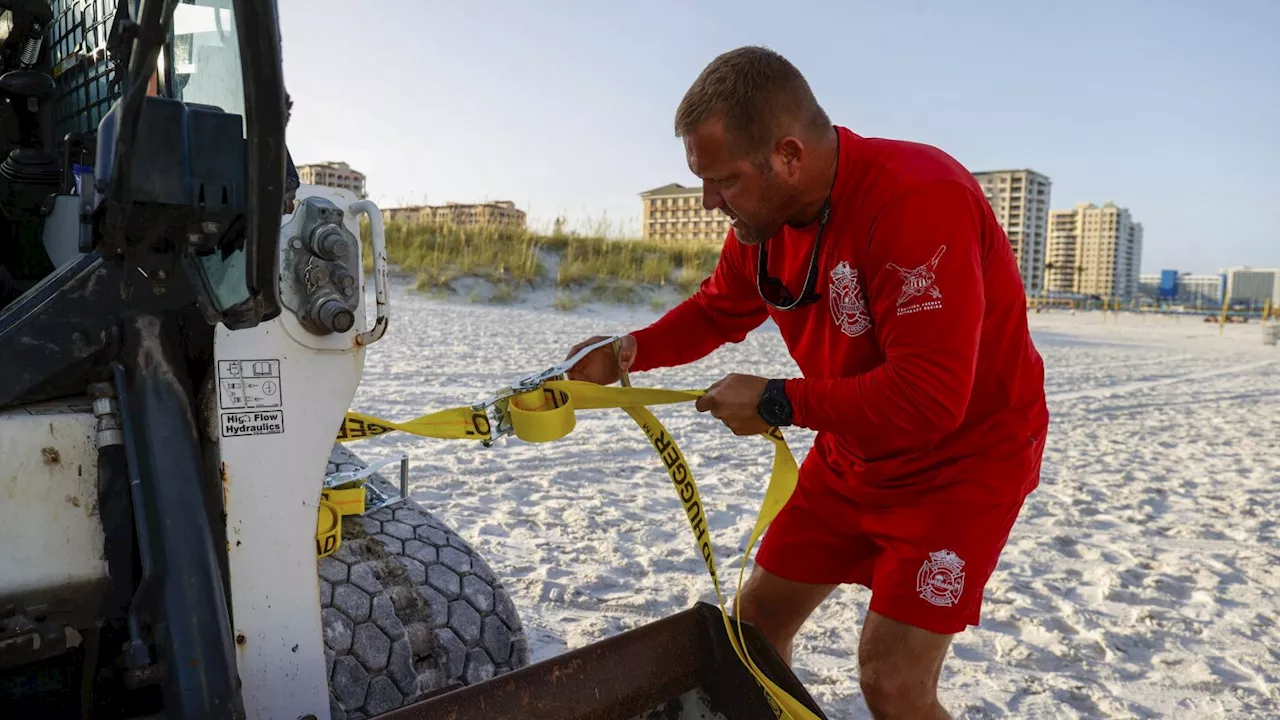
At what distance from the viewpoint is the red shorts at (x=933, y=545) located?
7.31ft

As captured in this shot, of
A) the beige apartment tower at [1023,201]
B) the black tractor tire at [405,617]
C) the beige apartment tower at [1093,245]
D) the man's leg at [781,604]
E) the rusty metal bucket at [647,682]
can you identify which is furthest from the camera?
the beige apartment tower at [1093,245]

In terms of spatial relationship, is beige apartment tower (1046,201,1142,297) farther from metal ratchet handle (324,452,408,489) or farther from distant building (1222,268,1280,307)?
metal ratchet handle (324,452,408,489)

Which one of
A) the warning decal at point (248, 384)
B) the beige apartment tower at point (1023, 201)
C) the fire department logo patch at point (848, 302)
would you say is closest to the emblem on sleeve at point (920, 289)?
the fire department logo patch at point (848, 302)

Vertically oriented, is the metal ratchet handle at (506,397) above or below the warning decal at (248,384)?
below

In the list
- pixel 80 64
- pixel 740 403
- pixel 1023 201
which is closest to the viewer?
pixel 740 403

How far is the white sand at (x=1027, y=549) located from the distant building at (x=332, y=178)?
1.89 m

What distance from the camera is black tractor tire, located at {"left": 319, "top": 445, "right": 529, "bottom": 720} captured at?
91.1 inches

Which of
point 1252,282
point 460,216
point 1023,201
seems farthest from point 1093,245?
point 460,216

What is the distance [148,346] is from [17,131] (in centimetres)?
161

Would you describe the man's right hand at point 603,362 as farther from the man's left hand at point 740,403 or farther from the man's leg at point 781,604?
the man's leg at point 781,604

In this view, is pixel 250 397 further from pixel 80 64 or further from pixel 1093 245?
pixel 1093 245

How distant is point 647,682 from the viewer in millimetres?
2260

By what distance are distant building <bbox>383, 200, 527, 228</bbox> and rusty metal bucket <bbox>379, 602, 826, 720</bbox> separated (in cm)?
2023

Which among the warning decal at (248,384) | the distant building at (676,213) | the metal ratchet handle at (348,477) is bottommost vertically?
the metal ratchet handle at (348,477)
